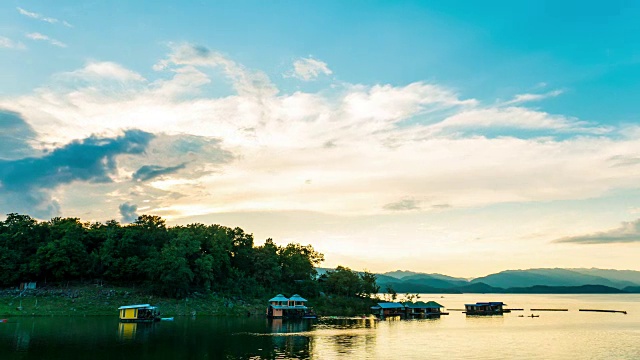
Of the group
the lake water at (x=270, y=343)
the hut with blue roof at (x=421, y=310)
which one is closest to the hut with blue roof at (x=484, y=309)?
the hut with blue roof at (x=421, y=310)

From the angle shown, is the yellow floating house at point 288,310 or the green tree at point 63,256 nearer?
the green tree at point 63,256

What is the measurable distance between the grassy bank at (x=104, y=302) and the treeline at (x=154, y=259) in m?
3.24

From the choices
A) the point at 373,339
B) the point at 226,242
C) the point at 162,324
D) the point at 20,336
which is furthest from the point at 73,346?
the point at 226,242

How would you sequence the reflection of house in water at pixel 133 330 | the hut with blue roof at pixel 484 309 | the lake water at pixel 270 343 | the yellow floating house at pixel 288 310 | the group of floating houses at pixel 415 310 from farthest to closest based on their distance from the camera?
the hut with blue roof at pixel 484 309
the group of floating houses at pixel 415 310
the yellow floating house at pixel 288 310
the reflection of house in water at pixel 133 330
the lake water at pixel 270 343

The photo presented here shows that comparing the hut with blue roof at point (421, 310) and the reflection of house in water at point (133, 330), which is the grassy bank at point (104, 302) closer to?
the reflection of house in water at point (133, 330)

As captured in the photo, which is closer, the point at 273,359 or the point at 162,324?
the point at 273,359

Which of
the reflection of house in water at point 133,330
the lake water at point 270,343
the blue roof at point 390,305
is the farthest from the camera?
the blue roof at point 390,305

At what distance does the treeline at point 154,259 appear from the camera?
88.4 metres

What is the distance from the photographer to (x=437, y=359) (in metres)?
41.6

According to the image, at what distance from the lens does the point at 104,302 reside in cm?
8300

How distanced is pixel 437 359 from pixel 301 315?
176ft

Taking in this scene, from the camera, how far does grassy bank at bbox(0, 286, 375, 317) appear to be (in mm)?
77438

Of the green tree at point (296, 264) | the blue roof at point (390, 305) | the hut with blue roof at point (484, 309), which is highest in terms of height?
the green tree at point (296, 264)

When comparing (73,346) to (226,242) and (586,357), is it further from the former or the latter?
(226,242)
